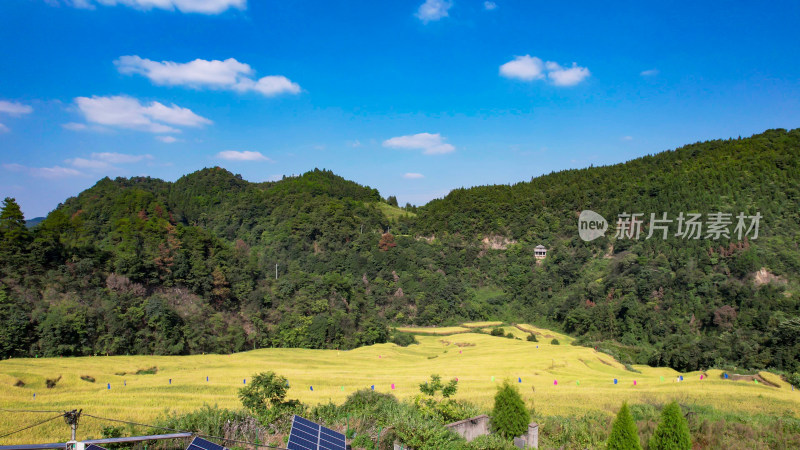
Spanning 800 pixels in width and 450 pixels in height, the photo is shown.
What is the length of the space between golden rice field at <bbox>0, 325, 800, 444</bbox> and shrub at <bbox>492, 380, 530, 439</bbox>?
6.88 metres

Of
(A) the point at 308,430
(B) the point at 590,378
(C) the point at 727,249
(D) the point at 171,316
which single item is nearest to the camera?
(A) the point at 308,430

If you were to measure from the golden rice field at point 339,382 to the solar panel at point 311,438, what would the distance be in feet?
30.7

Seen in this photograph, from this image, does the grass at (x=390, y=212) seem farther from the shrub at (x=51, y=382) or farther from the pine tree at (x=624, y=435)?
the pine tree at (x=624, y=435)

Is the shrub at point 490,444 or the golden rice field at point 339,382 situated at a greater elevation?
the shrub at point 490,444

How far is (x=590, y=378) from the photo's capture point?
36.8 metres

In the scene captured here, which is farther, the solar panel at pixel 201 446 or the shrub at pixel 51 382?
the shrub at pixel 51 382

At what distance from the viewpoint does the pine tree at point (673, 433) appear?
1553 cm

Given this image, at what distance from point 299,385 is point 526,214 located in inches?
3416

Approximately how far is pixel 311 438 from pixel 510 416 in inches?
340

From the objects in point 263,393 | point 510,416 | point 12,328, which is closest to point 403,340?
point 12,328

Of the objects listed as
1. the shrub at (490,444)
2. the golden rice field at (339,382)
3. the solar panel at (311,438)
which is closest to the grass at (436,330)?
the golden rice field at (339,382)

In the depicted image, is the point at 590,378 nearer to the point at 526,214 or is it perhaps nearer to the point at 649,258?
the point at 649,258

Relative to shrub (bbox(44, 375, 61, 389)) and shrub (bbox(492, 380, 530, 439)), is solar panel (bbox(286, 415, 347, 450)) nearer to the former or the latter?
shrub (bbox(492, 380, 530, 439))

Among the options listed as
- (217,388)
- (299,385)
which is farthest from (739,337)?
(217,388)
